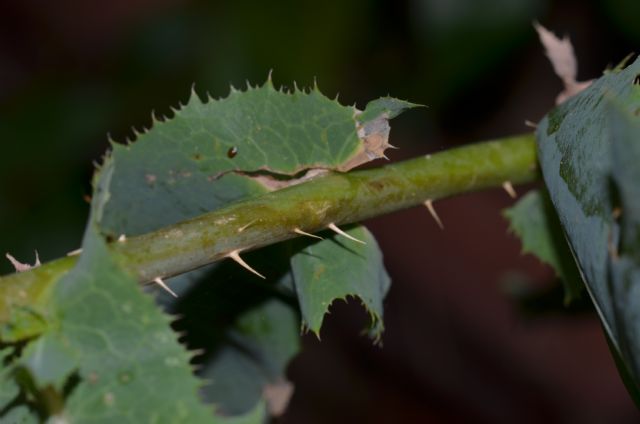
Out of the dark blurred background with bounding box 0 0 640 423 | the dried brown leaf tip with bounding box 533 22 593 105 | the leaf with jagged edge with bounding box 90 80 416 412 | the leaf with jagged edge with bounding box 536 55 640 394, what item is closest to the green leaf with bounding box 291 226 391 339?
the leaf with jagged edge with bounding box 90 80 416 412

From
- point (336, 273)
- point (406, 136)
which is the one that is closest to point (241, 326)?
point (336, 273)

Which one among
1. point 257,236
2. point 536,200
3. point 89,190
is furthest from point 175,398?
point 89,190

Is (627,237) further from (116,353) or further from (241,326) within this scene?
(241,326)

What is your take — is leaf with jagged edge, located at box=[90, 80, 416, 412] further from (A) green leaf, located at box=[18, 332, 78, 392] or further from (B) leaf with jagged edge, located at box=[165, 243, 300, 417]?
(A) green leaf, located at box=[18, 332, 78, 392]

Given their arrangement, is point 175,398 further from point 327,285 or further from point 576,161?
point 576,161

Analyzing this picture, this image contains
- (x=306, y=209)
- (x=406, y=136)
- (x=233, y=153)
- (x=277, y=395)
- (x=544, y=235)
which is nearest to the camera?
(x=306, y=209)

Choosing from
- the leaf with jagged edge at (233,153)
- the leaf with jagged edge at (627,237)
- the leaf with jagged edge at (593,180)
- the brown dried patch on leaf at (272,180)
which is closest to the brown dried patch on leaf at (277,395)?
the leaf with jagged edge at (233,153)

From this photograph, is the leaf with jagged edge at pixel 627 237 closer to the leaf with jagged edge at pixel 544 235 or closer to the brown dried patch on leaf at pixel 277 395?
the leaf with jagged edge at pixel 544 235
